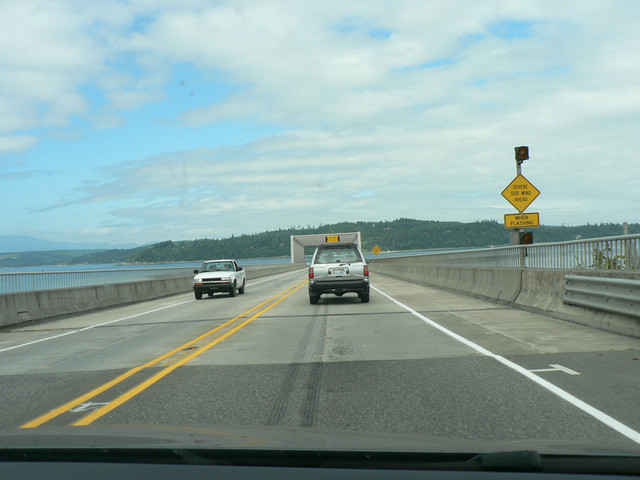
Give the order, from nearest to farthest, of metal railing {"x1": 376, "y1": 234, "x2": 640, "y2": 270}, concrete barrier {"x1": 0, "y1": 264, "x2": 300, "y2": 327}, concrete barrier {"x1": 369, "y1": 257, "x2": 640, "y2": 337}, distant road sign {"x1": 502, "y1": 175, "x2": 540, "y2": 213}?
1. concrete barrier {"x1": 369, "y1": 257, "x2": 640, "y2": 337}
2. metal railing {"x1": 376, "y1": 234, "x2": 640, "y2": 270}
3. concrete barrier {"x1": 0, "y1": 264, "x2": 300, "y2": 327}
4. distant road sign {"x1": 502, "y1": 175, "x2": 540, "y2": 213}

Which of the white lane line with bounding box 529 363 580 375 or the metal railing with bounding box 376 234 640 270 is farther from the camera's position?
the metal railing with bounding box 376 234 640 270

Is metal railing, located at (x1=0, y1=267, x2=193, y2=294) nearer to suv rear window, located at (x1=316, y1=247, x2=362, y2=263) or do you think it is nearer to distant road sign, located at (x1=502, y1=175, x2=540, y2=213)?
suv rear window, located at (x1=316, y1=247, x2=362, y2=263)

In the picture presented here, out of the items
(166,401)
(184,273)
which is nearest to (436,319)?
(166,401)

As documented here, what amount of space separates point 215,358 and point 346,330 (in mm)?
3852

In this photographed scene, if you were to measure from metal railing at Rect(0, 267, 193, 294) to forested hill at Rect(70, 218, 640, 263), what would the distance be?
19669 millimetres

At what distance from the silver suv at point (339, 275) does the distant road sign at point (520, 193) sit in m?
5.00

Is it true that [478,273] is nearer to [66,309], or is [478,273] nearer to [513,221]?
[513,221]

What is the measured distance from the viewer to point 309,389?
680 cm

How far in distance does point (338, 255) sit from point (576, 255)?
8868 millimetres

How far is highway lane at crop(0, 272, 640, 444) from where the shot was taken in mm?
5516

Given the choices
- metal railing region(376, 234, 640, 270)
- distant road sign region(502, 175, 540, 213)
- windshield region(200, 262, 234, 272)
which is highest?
distant road sign region(502, 175, 540, 213)

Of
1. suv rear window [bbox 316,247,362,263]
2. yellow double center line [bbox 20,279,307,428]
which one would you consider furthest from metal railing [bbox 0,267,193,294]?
suv rear window [bbox 316,247,362,263]

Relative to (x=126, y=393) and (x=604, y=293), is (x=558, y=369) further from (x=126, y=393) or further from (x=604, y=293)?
(x=126, y=393)

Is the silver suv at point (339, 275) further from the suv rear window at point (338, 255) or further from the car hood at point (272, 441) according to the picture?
the car hood at point (272, 441)
